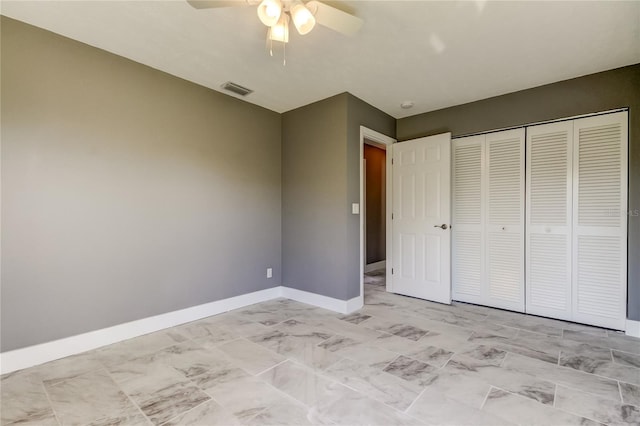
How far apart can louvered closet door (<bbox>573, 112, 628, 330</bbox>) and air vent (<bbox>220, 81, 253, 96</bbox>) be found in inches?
141

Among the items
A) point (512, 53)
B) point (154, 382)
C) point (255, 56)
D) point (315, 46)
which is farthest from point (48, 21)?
point (512, 53)

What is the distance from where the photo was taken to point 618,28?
2.22m

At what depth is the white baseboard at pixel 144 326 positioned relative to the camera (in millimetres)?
2176

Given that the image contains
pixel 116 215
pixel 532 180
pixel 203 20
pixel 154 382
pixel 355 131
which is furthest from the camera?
pixel 355 131

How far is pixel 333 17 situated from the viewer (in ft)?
6.00

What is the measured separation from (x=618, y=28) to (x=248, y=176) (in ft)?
12.0

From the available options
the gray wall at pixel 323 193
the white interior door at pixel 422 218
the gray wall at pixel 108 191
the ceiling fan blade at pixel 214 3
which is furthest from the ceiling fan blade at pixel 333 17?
the white interior door at pixel 422 218

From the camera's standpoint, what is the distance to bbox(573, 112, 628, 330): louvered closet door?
281 cm

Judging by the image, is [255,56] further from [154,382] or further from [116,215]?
[154,382]

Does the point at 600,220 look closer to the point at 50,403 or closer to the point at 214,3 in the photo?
the point at 214,3

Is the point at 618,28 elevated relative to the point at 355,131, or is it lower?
elevated

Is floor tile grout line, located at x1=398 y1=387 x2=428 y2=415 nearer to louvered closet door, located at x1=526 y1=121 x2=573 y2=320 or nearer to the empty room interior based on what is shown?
the empty room interior

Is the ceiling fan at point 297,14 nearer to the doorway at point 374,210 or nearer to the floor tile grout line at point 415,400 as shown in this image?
the floor tile grout line at point 415,400

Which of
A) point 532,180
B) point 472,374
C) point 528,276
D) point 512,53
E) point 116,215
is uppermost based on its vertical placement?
point 512,53
